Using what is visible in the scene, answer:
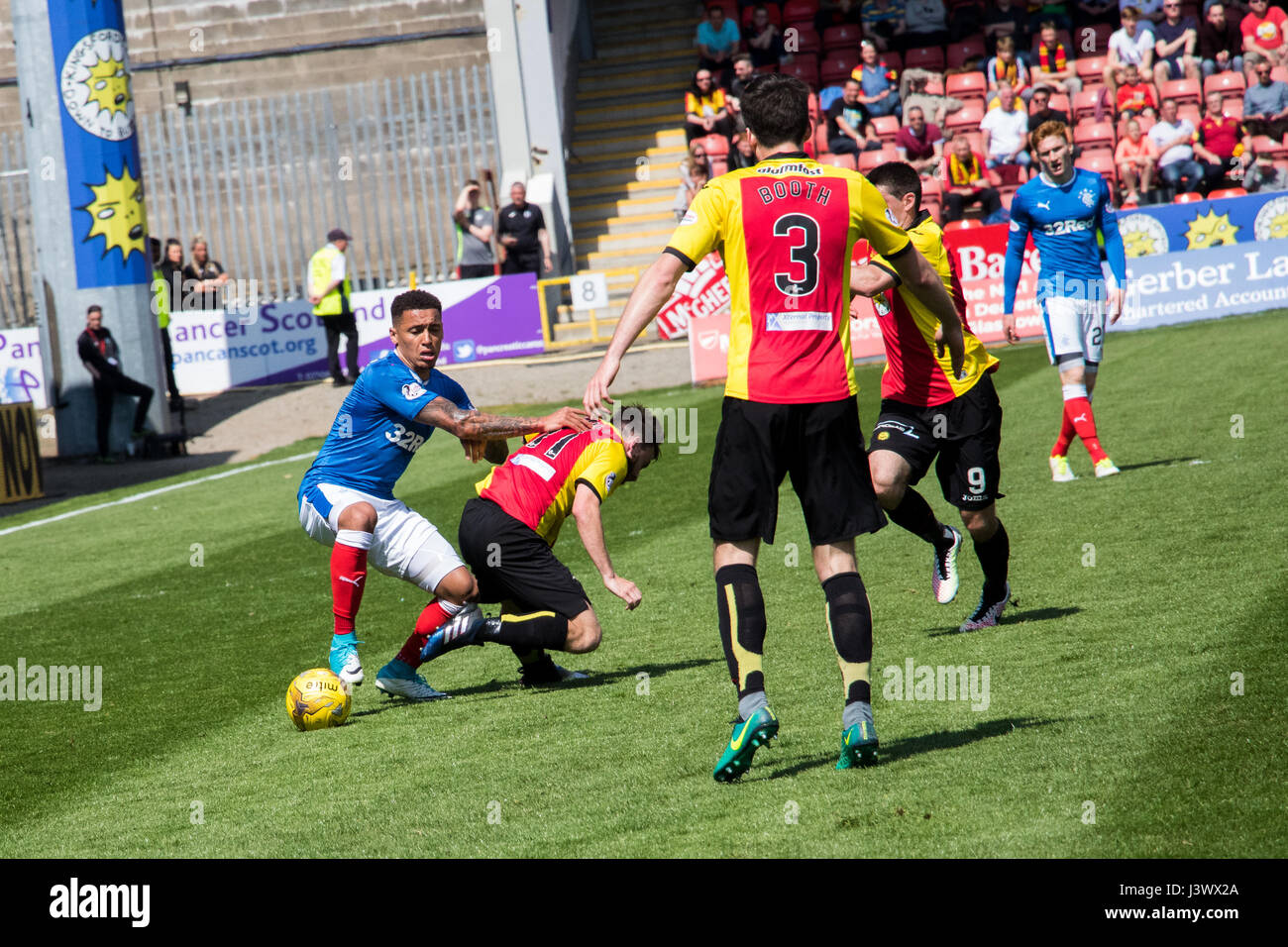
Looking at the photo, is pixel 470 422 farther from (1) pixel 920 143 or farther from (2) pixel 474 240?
(1) pixel 920 143

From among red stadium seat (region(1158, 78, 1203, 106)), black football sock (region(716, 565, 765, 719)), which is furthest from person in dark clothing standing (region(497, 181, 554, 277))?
black football sock (region(716, 565, 765, 719))

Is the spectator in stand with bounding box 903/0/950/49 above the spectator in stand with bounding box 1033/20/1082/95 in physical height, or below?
above

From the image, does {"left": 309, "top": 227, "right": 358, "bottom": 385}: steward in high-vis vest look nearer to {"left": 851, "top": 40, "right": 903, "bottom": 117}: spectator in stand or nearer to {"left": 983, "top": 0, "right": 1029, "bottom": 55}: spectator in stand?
{"left": 851, "top": 40, "right": 903, "bottom": 117}: spectator in stand

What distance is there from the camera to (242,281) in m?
26.1

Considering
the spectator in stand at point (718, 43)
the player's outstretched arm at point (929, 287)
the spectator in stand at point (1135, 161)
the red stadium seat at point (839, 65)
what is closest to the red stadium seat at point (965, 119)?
the spectator in stand at point (1135, 161)

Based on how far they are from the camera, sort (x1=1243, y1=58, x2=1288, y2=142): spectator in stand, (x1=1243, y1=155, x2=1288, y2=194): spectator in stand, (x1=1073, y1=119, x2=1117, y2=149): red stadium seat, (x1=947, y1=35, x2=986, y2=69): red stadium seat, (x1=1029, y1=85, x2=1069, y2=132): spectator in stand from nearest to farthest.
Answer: (x1=1243, y1=155, x2=1288, y2=194): spectator in stand < (x1=1243, y1=58, x2=1288, y2=142): spectator in stand < (x1=1029, y1=85, x2=1069, y2=132): spectator in stand < (x1=1073, y1=119, x2=1117, y2=149): red stadium seat < (x1=947, y1=35, x2=986, y2=69): red stadium seat

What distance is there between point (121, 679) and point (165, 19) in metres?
25.2

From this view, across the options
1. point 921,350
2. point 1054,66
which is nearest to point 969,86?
point 1054,66

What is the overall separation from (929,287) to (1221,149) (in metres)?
18.2

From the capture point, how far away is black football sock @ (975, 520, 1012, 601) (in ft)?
21.8

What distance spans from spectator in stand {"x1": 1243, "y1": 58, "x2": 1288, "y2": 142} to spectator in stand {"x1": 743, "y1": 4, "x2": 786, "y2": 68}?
→ 25.8 feet

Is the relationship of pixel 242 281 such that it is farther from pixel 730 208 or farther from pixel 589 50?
pixel 730 208

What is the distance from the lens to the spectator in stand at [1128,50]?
22875 millimetres
